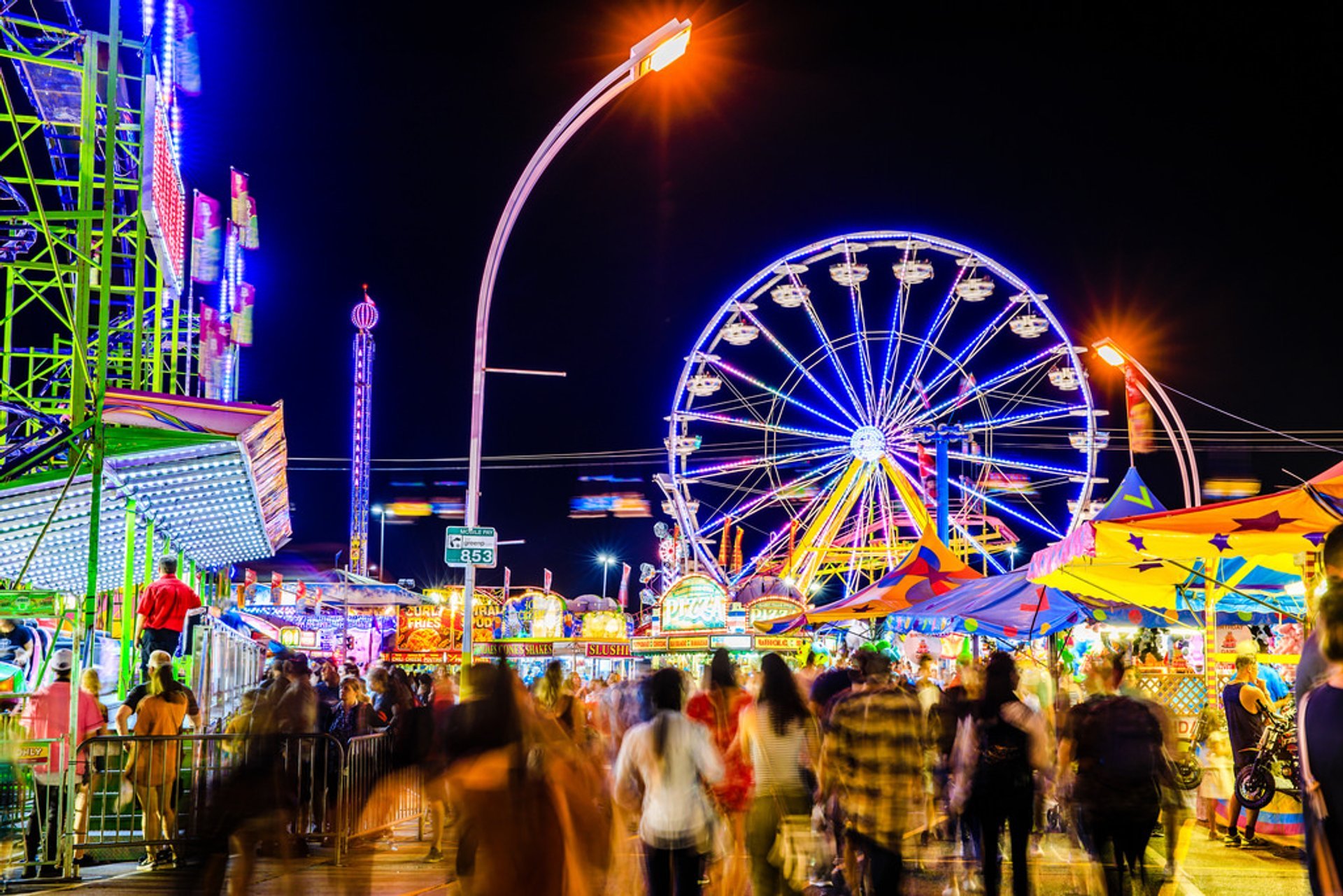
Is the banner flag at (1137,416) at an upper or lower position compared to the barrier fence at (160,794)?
upper

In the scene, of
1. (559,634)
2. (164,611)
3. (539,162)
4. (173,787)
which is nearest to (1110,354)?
(539,162)

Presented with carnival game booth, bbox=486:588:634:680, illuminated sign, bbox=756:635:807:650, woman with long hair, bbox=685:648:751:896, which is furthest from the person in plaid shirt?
carnival game booth, bbox=486:588:634:680

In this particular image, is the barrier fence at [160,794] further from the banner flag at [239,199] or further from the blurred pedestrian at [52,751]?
the banner flag at [239,199]

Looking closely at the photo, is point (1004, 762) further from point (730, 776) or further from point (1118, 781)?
point (730, 776)

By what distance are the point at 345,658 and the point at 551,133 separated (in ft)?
86.0

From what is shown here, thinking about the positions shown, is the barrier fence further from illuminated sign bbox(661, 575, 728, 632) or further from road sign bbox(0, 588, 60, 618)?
illuminated sign bbox(661, 575, 728, 632)

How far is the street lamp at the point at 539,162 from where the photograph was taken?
13734 mm

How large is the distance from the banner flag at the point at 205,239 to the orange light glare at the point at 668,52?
13578 millimetres

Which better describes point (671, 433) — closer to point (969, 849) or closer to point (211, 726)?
point (211, 726)

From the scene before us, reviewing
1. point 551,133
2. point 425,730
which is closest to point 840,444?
point 551,133

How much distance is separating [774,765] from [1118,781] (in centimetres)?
205

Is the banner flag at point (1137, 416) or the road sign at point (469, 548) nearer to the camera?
the road sign at point (469, 548)

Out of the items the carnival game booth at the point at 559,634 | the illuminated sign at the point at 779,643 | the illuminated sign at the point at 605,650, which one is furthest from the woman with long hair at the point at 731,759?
the illuminated sign at the point at 605,650

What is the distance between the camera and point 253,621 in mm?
31641
